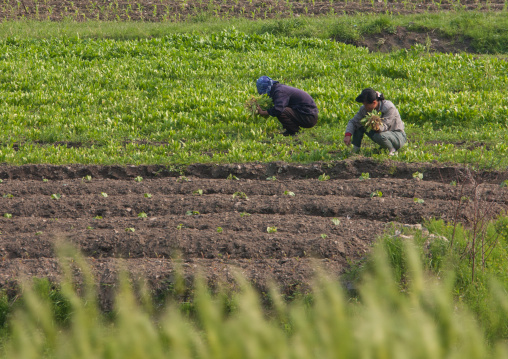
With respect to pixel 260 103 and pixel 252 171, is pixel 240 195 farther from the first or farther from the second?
pixel 260 103

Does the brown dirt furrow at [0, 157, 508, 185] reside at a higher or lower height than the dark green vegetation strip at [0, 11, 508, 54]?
lower

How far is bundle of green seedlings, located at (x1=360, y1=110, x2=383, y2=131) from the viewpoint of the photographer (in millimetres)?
8102

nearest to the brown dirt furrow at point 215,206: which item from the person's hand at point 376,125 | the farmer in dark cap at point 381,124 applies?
the person's hand at point 376,125

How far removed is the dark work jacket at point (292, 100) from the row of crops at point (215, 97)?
1.53 ft

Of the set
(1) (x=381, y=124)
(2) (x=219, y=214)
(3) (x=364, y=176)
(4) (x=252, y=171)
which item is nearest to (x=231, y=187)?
(4) (x=252, y=171)

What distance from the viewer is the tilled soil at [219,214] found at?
197 inches

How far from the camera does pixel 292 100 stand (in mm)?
10273

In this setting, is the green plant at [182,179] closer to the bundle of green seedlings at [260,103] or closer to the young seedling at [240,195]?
the young seedling at [240,195]

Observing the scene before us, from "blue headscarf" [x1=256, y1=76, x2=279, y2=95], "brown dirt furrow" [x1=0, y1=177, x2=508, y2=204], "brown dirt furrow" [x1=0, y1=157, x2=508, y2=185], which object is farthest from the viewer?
"blue headscarf" [x1=256, y1=76, x2=279, y2=95]

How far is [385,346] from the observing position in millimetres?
936

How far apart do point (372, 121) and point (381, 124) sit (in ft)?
0.74

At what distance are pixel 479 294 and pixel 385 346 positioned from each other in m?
3.75

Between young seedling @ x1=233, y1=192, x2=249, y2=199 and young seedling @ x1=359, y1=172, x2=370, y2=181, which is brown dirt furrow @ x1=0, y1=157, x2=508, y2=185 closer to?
young seedling @ x1=359, y1=172, x2=370, y2=181

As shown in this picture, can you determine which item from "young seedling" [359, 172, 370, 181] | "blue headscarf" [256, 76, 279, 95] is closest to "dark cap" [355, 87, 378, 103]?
"young seedling" [359, 172, 370, 181]
